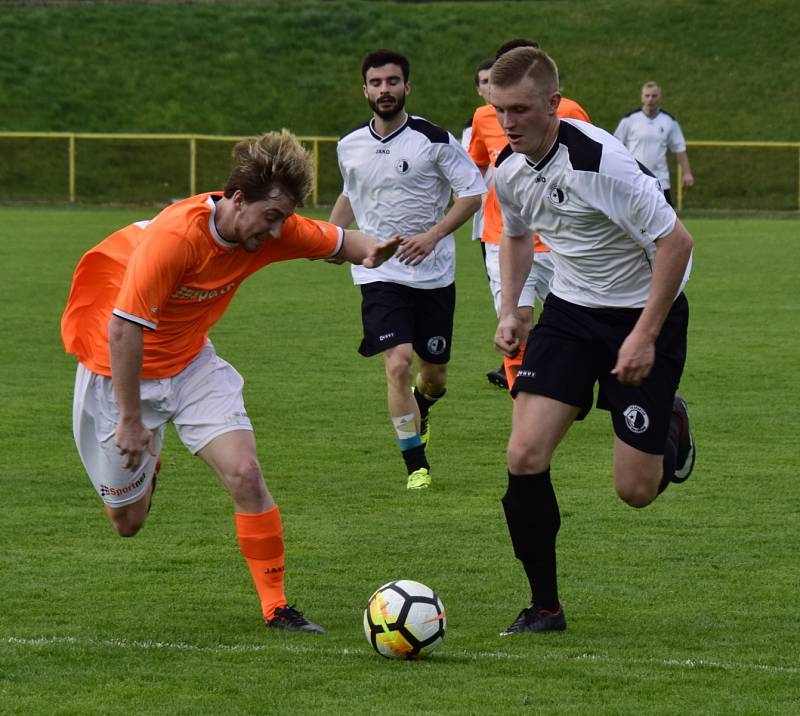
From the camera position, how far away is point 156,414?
5750mm

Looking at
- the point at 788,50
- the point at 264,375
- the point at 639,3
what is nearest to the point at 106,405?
the point at 264,375

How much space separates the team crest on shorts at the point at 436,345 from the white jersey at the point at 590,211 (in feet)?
9.60

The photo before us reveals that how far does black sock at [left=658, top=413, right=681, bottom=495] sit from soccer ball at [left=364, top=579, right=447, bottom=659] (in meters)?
1.26

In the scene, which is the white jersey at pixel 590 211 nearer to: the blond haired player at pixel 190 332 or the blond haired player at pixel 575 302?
the blond haired player at pixel 575 302

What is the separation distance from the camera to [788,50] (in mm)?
40938

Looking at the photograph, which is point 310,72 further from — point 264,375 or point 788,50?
point 264,375

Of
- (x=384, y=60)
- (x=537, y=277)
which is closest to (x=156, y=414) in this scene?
(x=384, y=60)

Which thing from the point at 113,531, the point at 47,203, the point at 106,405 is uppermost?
the point at 106,405

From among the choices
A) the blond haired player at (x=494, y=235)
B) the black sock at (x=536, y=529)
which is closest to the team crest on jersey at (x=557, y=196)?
the black sock at (x=536, y=529)

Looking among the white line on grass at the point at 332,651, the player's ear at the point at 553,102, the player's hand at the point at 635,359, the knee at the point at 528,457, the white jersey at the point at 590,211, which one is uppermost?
the player's ear at the point at 553,102

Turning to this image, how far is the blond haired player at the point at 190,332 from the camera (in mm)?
5133

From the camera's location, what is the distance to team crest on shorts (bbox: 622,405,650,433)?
576 centimetres

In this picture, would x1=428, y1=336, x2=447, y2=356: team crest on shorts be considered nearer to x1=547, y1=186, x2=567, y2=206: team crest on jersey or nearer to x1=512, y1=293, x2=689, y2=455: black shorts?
x1=512, y1=293, x2=689, y2=455: black shorts

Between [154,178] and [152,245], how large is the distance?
28760 millimetres
